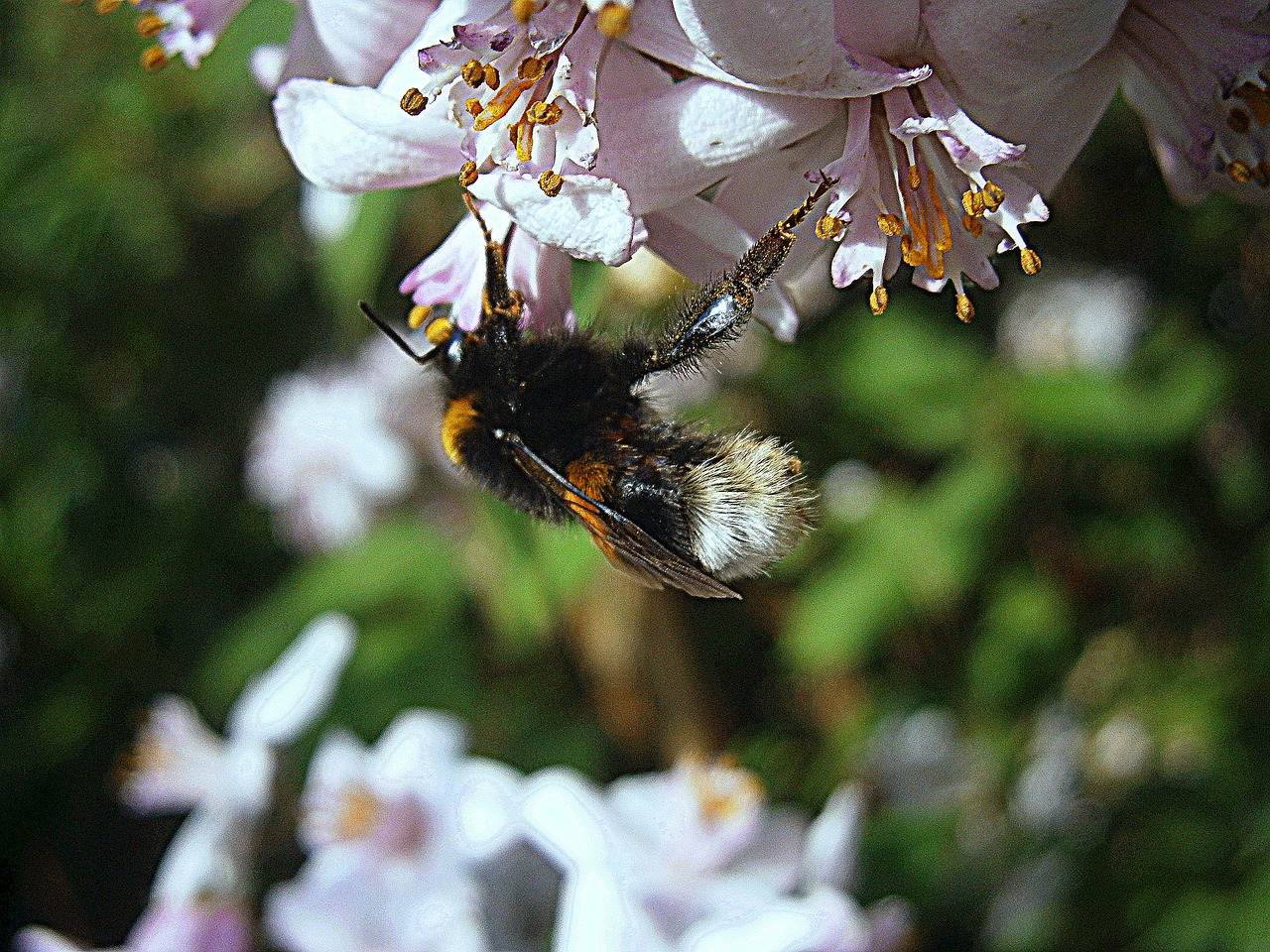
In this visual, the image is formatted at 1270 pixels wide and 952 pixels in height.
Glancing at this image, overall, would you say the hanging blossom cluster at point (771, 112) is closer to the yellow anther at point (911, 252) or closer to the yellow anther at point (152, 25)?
the yellow anther at point (911, 252)

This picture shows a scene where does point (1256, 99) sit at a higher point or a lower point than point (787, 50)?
lower

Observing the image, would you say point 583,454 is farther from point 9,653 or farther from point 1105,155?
point 9,653

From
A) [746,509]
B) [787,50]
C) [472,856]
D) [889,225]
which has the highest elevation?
[787,50]

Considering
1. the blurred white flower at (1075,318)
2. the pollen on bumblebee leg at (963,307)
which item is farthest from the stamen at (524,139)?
the blurred white flower at (1075,318)

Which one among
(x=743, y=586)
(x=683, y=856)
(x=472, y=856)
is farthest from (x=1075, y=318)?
(x=472, y=856)

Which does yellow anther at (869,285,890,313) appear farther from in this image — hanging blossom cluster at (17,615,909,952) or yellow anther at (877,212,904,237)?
hanging blossom cluster at (17,615,909,952)

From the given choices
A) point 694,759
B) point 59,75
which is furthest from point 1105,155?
point 59,75

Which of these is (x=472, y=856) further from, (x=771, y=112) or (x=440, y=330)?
(x=771, y=112)
